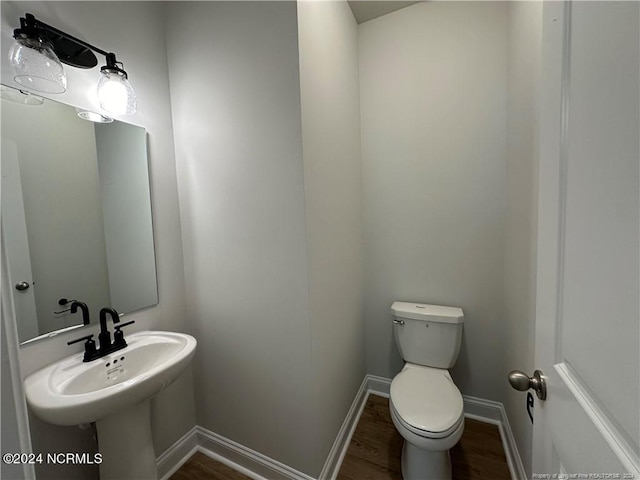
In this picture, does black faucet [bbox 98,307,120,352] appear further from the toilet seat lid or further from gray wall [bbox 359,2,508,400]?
gray wall [bbox 359,2,508,400]

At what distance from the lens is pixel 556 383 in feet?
1.76

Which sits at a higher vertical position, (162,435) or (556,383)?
(556,383)

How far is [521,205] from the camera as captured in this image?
1.23 m

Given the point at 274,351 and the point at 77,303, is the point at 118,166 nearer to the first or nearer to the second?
the point at 77,303

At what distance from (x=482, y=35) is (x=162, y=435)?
2.90 metres

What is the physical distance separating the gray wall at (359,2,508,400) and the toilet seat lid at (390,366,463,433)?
0.40 metres

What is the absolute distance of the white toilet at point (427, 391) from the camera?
1131 millimetres

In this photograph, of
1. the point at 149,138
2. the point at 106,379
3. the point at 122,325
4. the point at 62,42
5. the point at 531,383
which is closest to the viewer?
the point at 531,383

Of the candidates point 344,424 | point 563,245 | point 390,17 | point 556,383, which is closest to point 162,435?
point 344,424

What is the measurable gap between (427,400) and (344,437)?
0.58 m

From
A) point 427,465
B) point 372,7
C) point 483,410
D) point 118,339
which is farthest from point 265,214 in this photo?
point 483,410

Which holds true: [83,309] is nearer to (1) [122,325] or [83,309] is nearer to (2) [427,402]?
(1) [122,325]

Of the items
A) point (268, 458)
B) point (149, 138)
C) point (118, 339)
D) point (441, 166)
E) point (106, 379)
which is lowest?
point (268, 458)
